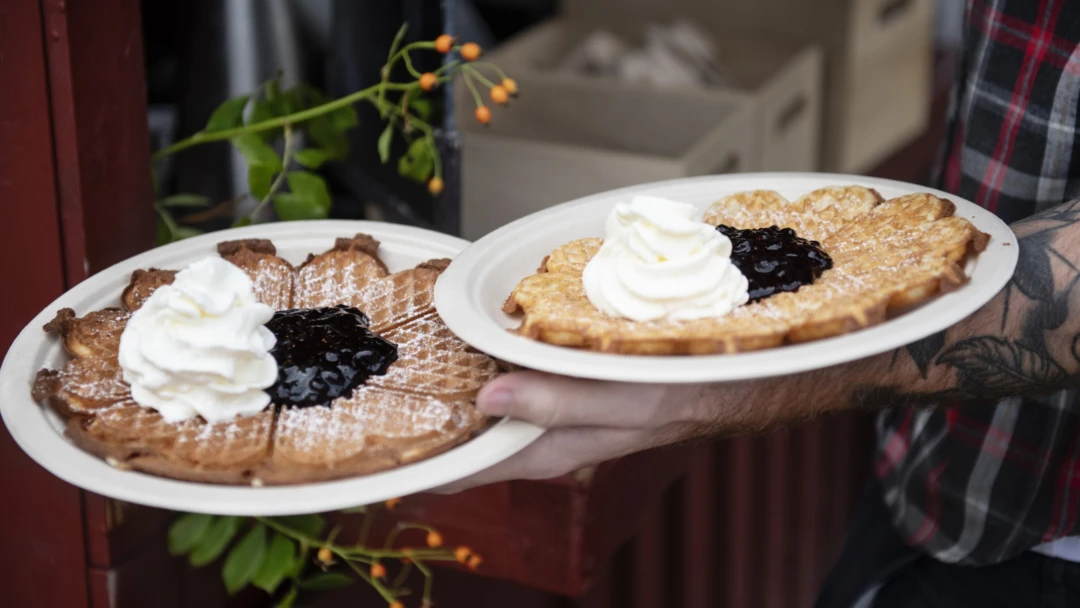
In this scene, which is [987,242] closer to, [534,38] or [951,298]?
[951,298]

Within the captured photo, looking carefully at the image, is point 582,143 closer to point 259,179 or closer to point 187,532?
point 259,179

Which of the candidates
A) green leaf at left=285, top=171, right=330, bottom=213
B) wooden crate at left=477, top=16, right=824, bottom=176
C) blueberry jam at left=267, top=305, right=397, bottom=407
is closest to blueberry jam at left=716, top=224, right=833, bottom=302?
blueberry jam at left=267, top=305, right=397, bottom=407

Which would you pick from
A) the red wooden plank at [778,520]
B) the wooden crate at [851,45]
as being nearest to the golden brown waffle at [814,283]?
the red wooden plank at [778,520]

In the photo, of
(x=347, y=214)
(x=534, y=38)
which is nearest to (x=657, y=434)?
(x=347, y=214)

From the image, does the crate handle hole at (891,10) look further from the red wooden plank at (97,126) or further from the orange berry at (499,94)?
the red wooden plank at (97,126)

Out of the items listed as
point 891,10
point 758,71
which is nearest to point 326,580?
point 758,71
